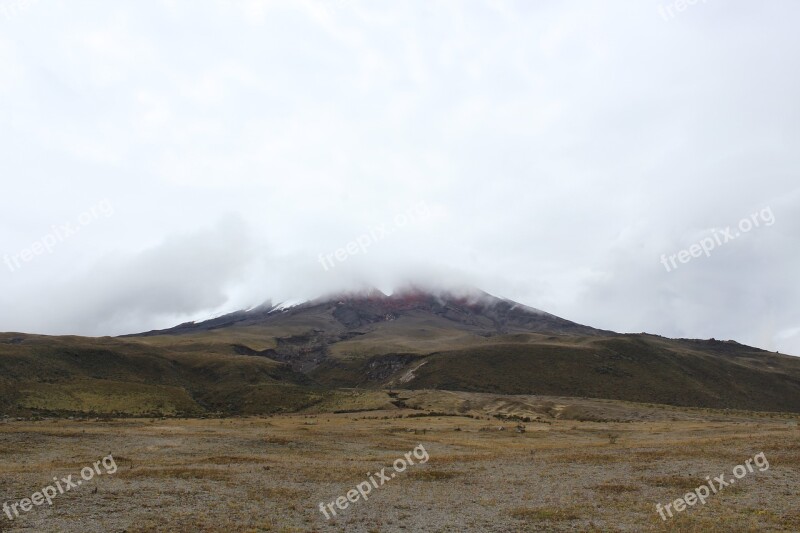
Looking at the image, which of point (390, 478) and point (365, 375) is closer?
point (390, 478)

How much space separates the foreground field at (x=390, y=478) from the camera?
20.8m

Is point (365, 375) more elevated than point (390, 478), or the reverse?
point (365, 375)

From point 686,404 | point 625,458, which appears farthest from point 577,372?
point 625,458

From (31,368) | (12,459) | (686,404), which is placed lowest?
(686,404)

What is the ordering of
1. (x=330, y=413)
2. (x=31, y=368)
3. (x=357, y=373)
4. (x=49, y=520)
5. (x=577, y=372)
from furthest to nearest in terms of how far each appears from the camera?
1. (x=357, y=373)
2. (x=577, y=372)
3. (x=31, y=368)
4. (x=330, y=413)
5. (x=49, y=520)

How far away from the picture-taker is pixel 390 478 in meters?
31.8

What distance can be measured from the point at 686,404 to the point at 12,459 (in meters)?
131

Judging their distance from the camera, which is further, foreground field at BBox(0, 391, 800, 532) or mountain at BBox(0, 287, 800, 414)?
mountain at BBox(0, 287, 800, 414)

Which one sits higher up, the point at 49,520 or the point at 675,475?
→ the point at 49,520

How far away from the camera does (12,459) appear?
3634 centimetres

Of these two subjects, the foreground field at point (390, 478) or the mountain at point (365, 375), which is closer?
the foreground field at point (390, 478)

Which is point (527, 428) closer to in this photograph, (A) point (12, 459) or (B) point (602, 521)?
(B) point (602, 521)

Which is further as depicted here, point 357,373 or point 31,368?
point 357,373

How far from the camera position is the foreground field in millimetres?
20766
